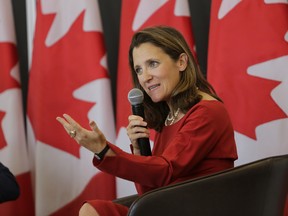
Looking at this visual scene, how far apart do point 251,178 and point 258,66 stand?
763 millimetres

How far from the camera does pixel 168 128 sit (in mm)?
1697

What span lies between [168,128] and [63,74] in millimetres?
955

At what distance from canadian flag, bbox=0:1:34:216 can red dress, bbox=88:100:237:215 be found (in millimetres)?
1090

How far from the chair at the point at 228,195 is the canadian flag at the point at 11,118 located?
51.4 inches

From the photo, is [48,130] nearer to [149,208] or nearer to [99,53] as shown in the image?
[99,53]

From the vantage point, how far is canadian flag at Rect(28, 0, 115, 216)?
246 cm

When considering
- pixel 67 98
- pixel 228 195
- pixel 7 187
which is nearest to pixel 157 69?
pixel 228 195

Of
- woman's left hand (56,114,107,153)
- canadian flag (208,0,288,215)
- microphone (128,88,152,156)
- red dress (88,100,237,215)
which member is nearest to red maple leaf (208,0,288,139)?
canadian flag (208,0,288,215)

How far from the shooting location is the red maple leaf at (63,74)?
8.07 ft

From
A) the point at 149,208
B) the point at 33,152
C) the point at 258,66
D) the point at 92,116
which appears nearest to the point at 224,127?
the point at 149,208

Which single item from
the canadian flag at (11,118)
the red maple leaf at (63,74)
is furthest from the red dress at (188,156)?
the canadian flag at (11,118)

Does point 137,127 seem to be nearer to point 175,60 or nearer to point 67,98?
point 175,60

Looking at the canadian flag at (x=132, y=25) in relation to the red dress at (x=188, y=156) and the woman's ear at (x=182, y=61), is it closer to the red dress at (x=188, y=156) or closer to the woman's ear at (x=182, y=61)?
the woman's ear at (x=182, y=61)

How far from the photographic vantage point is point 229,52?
2.14m
